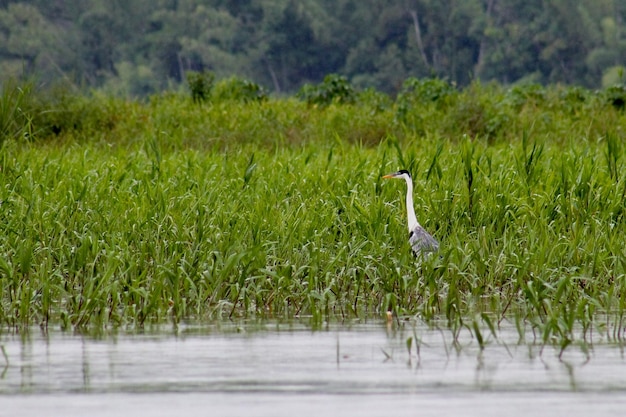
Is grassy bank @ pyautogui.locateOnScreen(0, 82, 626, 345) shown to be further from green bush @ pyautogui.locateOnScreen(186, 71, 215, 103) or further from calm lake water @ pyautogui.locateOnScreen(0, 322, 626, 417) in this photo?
green bush @ pyautogui.locateOnScreen(186, 71, 215, 103)

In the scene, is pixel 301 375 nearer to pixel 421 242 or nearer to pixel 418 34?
pixel 421 242

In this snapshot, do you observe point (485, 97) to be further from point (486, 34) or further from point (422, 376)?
point (486, 34)

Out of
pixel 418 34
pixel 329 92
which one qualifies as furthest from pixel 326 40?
pixel 329 92

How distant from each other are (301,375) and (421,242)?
11.1ft

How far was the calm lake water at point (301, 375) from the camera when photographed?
16.7 ft

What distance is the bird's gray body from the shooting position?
28.6ft

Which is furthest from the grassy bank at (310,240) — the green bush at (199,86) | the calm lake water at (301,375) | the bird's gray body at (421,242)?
the green bush at (199,86)

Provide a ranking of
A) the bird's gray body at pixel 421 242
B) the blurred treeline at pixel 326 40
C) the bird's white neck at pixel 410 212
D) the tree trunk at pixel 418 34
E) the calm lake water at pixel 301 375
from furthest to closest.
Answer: the tree trunk at pixel 418 34 < the blurred treeline at pixel 326 40 < the bird's white neck at pixel 410 212 < the bird's gray body at pixel 421 242 < the calm lake water at pixel 301 375

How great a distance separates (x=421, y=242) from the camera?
8977 millimetres

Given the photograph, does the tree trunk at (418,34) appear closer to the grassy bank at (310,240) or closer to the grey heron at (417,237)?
the grassy bank at (310,240)

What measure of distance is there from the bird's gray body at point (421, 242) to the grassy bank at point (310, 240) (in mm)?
139

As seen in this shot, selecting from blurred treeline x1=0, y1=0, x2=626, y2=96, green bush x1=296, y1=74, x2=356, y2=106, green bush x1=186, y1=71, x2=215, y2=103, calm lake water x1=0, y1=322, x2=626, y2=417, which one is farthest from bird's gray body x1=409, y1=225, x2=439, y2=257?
blurred treeline x1=0, y1=0, x2=626, y2=96

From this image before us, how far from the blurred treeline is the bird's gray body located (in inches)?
1532

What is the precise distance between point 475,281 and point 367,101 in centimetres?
1511
